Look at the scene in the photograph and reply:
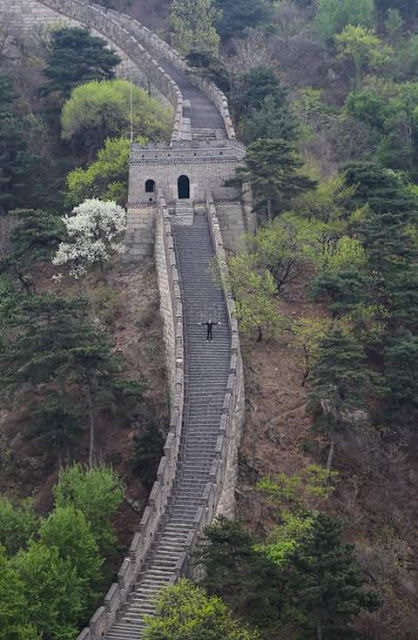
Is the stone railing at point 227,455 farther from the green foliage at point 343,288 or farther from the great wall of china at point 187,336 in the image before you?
the green foliage at point 343,288

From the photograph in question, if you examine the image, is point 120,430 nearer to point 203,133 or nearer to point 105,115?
point 203,133

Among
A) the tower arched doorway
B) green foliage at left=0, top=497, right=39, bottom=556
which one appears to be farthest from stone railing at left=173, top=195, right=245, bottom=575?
the tower arched doorway

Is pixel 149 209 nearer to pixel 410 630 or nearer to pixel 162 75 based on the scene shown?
pixel 162 75

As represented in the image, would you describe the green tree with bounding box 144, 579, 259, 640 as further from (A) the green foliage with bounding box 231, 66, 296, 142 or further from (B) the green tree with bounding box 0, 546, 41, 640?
(A) the green foliage with bounding box 231, 66, 296, 142

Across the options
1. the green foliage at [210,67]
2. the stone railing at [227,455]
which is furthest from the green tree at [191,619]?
the green foliage at [210,67]

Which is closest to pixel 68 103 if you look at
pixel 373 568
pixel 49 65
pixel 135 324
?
pixel 49 65

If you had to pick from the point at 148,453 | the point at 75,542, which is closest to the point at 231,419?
the point at 148,453
